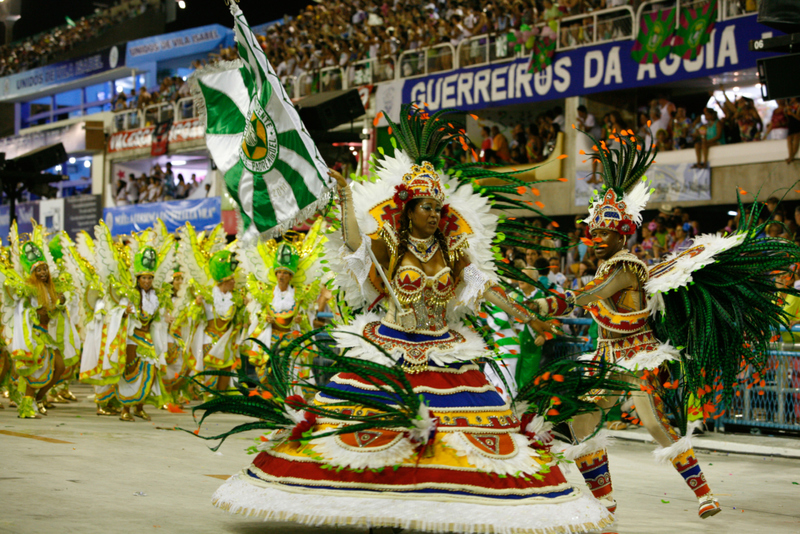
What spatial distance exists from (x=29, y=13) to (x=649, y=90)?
104ft

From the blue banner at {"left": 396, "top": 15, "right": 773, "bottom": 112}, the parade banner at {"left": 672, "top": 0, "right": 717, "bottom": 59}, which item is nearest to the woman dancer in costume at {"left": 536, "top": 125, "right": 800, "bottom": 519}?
the blue banner at {"left": 396, "top": 15, "right": 773, "bottom": 112}

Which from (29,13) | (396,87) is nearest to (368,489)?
(396,87)

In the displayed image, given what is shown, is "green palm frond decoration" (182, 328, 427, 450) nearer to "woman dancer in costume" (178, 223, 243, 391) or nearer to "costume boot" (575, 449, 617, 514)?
"costume boot" (575, 449, 617, 514)

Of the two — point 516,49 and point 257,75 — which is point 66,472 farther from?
point 516,49

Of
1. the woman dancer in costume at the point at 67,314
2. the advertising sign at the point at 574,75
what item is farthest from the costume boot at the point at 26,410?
the advertising sign at the point at 574,75

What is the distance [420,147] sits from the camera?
4.89m

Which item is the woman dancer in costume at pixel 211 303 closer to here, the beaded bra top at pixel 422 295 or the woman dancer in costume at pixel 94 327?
the woman dancer in costume at pixel 94 327

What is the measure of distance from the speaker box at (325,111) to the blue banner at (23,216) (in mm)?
21601

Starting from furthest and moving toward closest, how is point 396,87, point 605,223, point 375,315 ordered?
point 396,87
point 605,223
point 375,315

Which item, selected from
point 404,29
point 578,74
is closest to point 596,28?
point 578,74

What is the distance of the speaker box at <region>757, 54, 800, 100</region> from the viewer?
793cm

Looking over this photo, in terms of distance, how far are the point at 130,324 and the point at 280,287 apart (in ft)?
6.58

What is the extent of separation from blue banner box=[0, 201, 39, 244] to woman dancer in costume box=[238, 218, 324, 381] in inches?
782

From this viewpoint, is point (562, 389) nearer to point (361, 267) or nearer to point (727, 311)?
point (361, 267)
